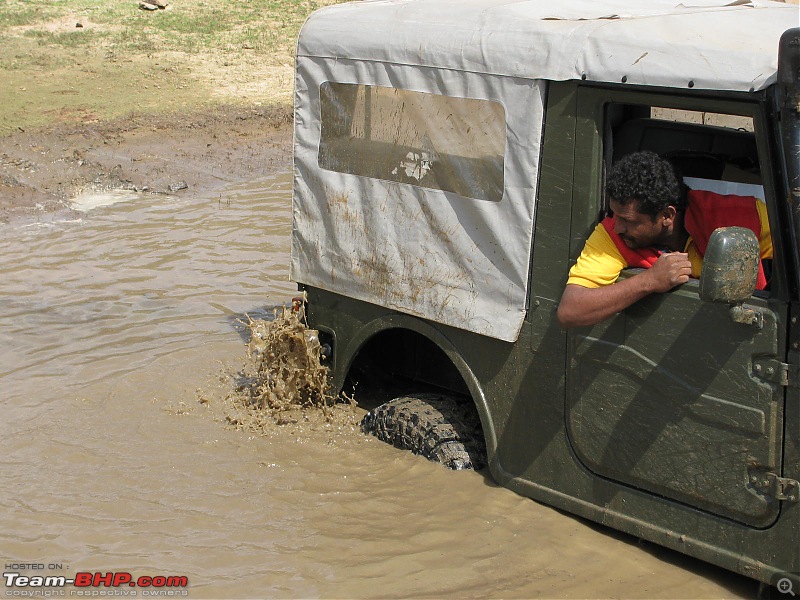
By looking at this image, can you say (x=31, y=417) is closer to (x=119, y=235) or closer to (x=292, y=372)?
(x=292, y=372)

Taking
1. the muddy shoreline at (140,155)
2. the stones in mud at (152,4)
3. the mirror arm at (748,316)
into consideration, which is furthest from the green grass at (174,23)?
the mirror arm at (748,316)

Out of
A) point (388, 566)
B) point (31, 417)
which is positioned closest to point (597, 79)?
point (388, 566)

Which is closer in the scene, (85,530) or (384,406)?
(85,530)

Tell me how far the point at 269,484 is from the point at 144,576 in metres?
0.90

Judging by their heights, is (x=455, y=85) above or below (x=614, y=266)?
above

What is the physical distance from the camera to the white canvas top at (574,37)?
11.6 feet

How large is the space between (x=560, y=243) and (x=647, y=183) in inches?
19.9

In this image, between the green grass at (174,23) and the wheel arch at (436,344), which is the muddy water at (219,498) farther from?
the green grass at (174,23)

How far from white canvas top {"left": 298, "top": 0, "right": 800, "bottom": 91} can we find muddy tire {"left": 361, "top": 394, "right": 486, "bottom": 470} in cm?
166

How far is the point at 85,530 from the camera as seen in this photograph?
15.0ft

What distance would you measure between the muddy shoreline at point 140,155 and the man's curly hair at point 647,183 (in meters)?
7.38

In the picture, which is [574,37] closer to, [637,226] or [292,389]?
[637,226]

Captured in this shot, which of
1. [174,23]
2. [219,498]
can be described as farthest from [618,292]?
[174,23]

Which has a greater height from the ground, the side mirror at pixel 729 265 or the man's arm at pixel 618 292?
the side mirror at pixel 729 265
